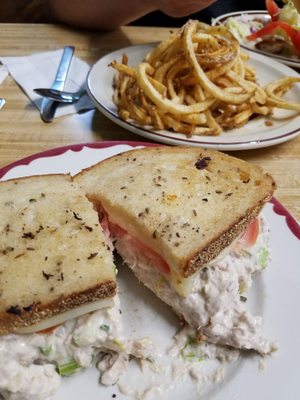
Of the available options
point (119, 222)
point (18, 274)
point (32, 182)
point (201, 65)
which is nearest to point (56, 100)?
point (201, 65)

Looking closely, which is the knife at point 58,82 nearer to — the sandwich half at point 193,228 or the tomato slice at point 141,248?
the sandwich half at point 193,228

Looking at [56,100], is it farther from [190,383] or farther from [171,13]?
[190,383]

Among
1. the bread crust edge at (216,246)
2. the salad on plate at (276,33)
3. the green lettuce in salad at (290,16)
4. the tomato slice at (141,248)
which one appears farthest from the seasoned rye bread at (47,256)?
the green lettuce in salad at (290,16)

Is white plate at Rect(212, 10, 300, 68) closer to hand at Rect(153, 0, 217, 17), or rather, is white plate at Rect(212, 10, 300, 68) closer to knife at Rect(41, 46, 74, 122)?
hand at Rect(153, 0, 217, 17)

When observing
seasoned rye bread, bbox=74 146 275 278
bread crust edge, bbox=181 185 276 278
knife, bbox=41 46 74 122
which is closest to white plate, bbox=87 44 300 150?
knife, bbox=41 46 74 122

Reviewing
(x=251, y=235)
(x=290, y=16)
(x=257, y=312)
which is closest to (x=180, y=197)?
(x=251, y=235)

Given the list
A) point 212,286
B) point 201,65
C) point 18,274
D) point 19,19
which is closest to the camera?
point 18,274
